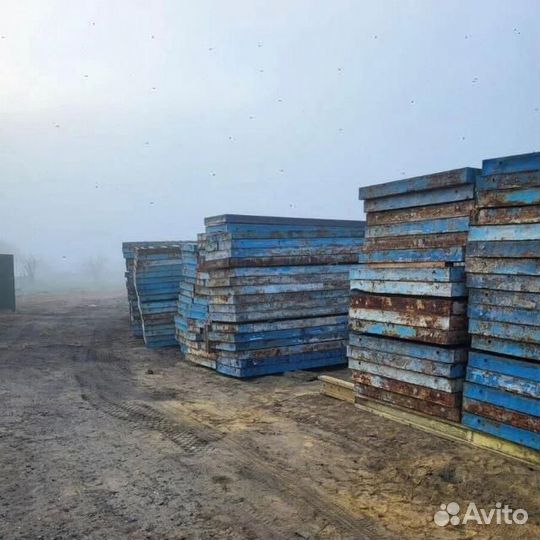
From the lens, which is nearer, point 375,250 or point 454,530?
point 454,530

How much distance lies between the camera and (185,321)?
35.8ft

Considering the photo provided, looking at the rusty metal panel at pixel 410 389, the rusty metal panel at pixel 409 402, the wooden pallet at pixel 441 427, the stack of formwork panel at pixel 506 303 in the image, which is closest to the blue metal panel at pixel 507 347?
the stack of formwork panel at pixel 506 303

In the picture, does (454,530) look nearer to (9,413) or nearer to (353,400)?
(353,400)

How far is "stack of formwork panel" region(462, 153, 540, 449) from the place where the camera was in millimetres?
4754

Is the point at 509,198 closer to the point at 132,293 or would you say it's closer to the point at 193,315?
the point at 193,315

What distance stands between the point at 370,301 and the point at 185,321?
5538 millimetres

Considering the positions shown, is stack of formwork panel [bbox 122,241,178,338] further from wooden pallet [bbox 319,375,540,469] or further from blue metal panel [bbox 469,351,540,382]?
blue metal panel [bbox 469,351,540,382]

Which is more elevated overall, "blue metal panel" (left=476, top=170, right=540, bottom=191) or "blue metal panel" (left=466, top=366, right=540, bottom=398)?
"blue metal panel" (left=476, top=170, right=540, bottom=191)

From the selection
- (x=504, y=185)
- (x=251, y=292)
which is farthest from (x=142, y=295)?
(x=504, y=185)

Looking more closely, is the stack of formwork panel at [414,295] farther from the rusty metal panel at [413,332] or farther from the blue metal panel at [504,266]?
the blue metal panel at [504,266]

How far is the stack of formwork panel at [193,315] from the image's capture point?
394 inches

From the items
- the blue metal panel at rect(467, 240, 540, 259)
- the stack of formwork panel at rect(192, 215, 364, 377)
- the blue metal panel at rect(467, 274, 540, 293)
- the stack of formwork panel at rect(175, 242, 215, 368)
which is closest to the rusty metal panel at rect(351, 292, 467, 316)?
the blue metal panel at rect(467, 274, 540, 293)

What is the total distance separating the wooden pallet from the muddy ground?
0.35ft

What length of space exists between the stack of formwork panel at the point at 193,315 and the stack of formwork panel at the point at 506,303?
580 cm
